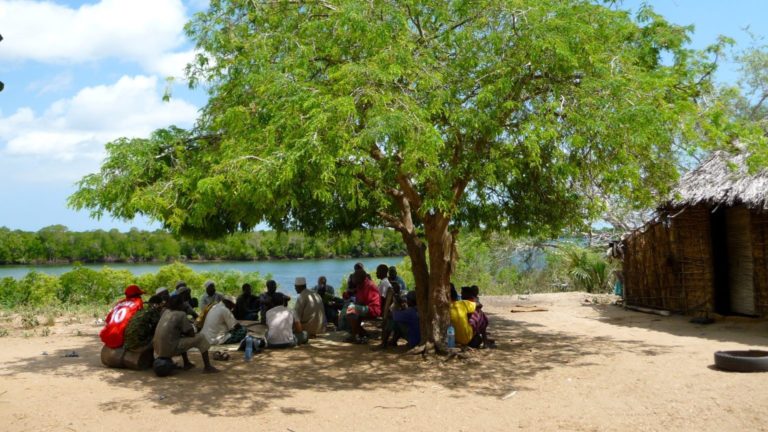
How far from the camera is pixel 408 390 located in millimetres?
7941

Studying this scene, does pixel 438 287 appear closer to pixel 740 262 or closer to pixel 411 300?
pixel 411 300

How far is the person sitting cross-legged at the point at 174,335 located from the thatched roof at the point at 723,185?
785cm

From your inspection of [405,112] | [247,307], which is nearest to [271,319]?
[247,307]

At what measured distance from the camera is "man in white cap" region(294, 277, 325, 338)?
11367mm

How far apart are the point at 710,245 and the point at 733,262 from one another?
84 cm

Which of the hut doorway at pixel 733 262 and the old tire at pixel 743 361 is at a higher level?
the hut doorway at pixel 733 262

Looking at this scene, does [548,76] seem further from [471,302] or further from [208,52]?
[208,52]

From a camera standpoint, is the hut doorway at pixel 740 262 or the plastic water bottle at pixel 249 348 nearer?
the plastic water bottle at pixel 249 348

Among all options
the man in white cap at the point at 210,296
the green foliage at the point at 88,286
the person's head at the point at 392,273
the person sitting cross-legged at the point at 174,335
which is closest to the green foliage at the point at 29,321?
the green foliage at the point at 88,286

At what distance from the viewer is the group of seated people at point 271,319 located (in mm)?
8602

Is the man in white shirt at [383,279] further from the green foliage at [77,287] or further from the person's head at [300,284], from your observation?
the green foliage at [77,287]

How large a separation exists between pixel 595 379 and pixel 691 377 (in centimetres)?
113

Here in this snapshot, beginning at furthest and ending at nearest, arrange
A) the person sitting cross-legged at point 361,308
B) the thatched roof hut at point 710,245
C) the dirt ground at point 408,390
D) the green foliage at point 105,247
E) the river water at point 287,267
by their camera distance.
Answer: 1. the green foliage at point 105,247
2. the river water at point 287,267
3. the thatched roof hut at point 710,245
4. the person sitting cross-legged at point 361,308
5. the dirt ground at point 408,390

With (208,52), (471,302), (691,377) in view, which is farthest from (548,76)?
(208,52)
